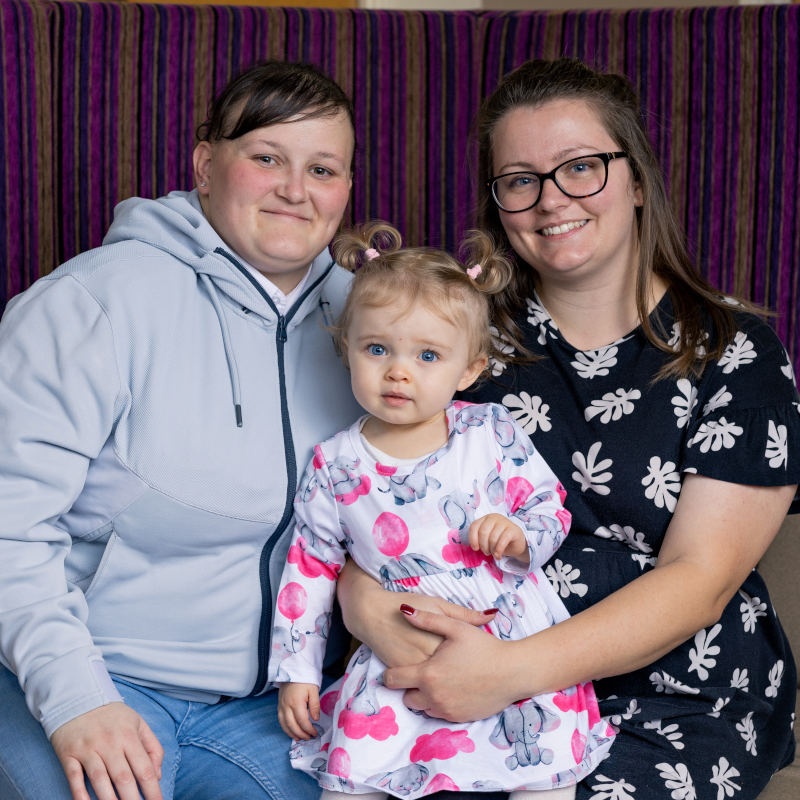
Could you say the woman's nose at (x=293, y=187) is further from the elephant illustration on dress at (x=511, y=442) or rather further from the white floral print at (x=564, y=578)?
the white floral print at (x=564, y=578)

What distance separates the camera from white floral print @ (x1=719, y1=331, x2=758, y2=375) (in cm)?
162

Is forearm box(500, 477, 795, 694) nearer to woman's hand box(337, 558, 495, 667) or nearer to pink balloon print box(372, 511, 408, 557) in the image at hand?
woman's hand box(337, 558, 495, 667)

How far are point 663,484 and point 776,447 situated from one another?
181 millimetres

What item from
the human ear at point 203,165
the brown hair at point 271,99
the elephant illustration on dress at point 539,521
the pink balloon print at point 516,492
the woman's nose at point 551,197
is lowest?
the elephant illustration on dress at point 539,521

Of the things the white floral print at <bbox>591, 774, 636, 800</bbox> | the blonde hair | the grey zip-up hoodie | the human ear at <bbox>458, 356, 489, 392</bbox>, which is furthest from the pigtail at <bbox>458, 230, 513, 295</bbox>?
the white floral print at <bbox>591, 774, 636, 800</bbox>

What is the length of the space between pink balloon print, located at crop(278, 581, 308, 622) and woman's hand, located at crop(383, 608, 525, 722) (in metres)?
0.20

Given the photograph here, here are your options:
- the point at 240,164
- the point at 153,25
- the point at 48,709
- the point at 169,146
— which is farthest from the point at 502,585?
the point at 153,25

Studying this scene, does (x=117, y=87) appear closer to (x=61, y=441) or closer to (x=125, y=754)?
(x=61, y=441)

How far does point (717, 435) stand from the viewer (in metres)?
1.58

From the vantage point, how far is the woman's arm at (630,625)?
1407 mm

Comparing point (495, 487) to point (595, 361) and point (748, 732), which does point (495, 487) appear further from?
point (748, 732)

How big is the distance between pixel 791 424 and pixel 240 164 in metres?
0.97

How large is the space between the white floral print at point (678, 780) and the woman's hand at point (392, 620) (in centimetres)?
34

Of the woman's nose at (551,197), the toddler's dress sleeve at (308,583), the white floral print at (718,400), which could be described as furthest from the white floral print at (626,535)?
the woman's nose at (551,197)
